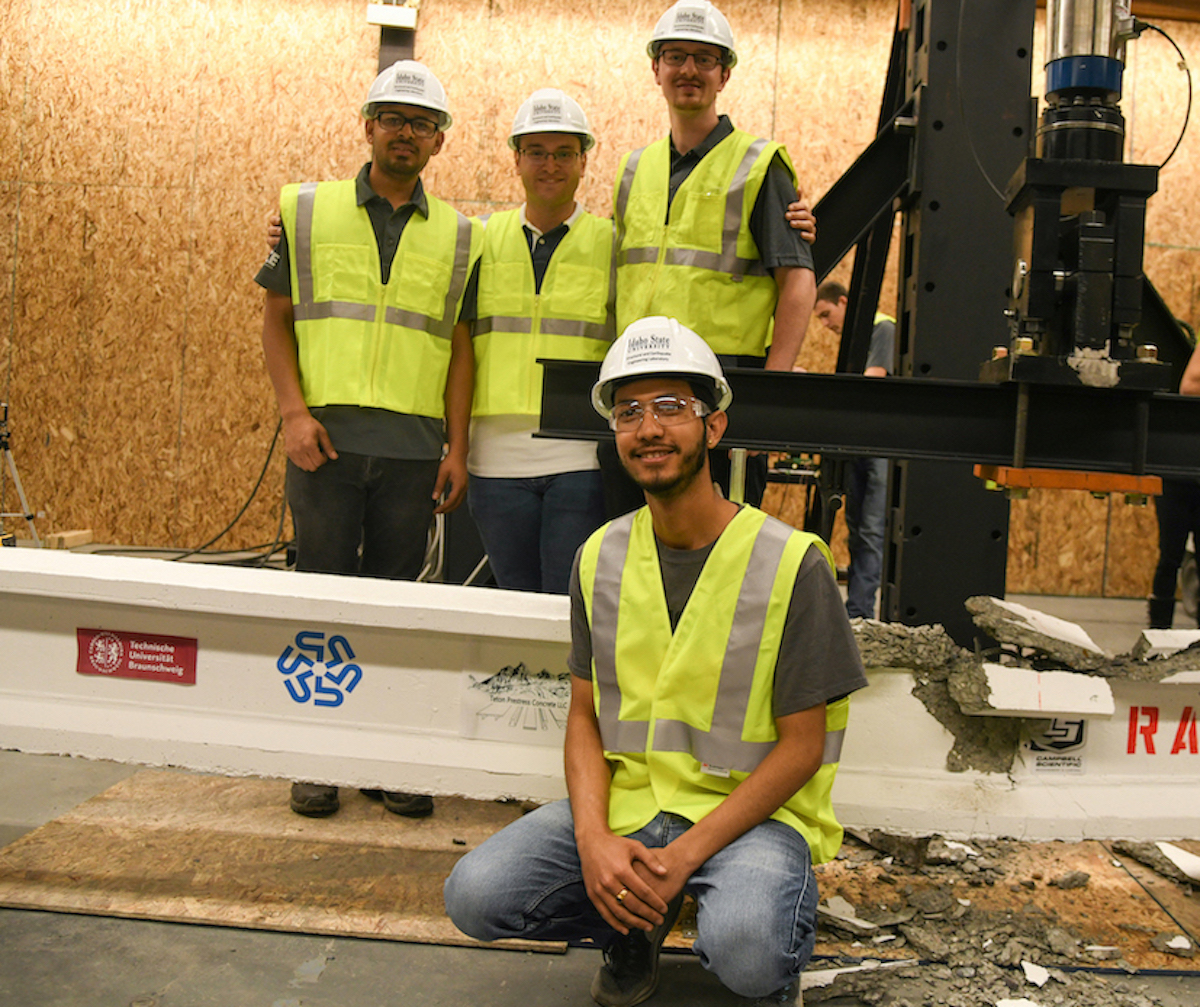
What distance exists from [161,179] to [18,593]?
253 inches

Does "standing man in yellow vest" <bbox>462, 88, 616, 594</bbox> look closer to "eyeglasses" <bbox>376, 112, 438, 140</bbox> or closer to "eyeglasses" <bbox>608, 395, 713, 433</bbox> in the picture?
"eyeglasses" <bbox>376, 112, 438, 140</bbox>

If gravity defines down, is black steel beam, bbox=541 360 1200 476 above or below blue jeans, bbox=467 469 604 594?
above

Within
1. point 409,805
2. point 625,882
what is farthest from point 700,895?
point 409,805

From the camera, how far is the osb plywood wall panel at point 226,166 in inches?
310

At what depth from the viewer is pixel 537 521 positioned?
3.15 m

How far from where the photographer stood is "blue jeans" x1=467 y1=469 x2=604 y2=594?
3051 mm

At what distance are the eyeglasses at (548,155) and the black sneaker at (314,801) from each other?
2045 mm

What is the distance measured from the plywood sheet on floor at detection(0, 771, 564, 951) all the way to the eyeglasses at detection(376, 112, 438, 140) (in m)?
2.13

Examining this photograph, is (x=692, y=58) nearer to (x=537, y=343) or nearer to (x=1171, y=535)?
(x=537, y=343)

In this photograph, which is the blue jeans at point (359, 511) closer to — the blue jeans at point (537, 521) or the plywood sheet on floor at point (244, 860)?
the blue jeans at point (537, 521)

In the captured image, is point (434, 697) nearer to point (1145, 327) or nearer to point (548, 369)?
point (548, 369)

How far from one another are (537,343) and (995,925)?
6.76 ft

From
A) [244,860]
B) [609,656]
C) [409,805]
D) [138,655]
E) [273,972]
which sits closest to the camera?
[609,656]

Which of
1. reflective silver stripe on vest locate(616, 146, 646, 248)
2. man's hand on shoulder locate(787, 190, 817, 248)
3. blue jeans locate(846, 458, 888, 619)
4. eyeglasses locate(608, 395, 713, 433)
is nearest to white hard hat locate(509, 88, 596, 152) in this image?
reflective silver stripe on vest locate(616, 146, 646, 248)
